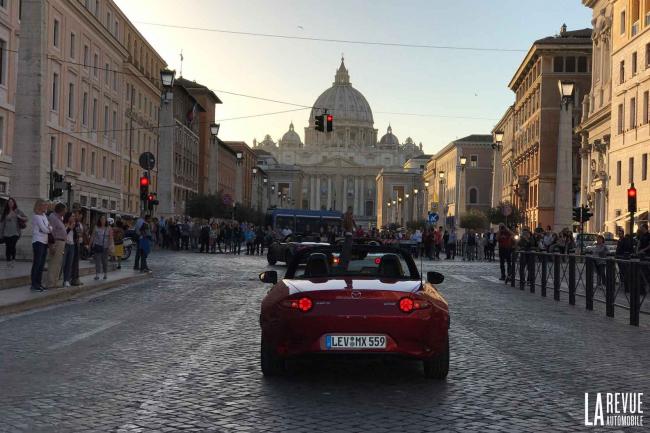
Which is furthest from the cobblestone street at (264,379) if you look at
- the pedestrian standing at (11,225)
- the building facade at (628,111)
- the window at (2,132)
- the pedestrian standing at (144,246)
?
the building facade at (628,111)

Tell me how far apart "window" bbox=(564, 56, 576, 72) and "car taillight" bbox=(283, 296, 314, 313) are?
6495 centimetres

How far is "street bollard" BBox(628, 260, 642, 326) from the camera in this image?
14.5 meters

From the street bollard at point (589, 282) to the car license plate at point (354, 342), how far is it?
10384 millimetres

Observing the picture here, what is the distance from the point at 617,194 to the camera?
158 feet

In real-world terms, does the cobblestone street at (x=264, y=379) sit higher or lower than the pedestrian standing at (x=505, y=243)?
lower

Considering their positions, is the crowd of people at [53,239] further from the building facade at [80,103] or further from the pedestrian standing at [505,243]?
the pedestrian standing at [505,243]

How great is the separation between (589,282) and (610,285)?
1.52m

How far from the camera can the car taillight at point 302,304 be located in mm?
7617

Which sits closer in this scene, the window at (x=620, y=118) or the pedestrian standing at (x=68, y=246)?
the pedestrian standing at (x=68, y=246)

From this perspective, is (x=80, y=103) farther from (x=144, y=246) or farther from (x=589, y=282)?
(x=589, y=282)

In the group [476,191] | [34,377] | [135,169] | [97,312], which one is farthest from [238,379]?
[476,191]

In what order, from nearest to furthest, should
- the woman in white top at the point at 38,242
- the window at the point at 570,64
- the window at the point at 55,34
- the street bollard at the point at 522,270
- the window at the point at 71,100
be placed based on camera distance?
the woman in white top at the point at 38,242, the street bollard at the point at 522,270, the window at the point at 55,34, the window at the point at 71,100, the window at the point at 570,64

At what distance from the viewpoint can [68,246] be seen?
59.1 ft

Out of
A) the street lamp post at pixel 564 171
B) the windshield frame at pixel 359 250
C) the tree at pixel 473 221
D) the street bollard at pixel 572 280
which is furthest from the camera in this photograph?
the tree at pixel 473 221
